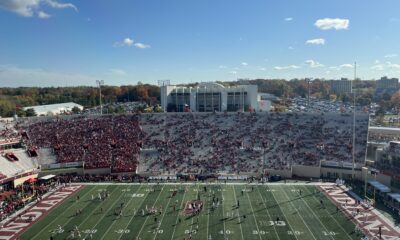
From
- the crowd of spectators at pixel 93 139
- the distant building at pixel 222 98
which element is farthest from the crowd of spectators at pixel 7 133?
the distant building at pixel 222 98

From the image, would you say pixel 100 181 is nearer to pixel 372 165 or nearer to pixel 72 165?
pixel 72 165

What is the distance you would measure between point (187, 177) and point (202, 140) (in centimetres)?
997

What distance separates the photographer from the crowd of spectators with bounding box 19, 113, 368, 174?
149 ft

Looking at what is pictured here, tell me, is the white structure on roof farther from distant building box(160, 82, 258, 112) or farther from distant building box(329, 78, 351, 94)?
distant building box(329, 78, 351, 94)

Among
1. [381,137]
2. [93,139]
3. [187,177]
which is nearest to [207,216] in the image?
[187,177]

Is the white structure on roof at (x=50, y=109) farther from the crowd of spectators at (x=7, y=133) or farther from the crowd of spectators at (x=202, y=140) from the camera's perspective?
the crowd of spectators at (x=202, y=140)

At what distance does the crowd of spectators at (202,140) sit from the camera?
4553 centimetres

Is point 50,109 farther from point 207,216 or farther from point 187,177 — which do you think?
point 207,216

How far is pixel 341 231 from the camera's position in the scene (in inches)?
1071

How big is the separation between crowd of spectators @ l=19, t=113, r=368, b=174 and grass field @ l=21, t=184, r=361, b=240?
6.60 m

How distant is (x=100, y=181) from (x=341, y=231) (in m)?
27.9

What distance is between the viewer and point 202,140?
51.3 meters

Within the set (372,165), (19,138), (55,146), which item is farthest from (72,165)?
(372,165)

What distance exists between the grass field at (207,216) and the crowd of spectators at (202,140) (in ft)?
21.6
